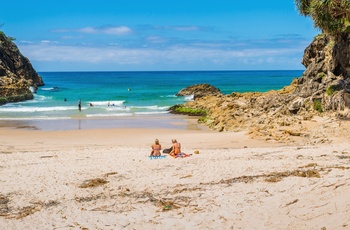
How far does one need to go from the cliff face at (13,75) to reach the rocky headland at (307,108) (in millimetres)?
32036

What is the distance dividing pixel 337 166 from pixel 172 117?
24682 millimetres

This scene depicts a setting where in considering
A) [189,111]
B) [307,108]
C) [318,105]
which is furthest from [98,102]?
[318,105]

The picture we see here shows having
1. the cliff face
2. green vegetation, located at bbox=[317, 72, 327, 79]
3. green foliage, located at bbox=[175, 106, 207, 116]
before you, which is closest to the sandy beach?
green vegetation, located at bbox=[317, 72, 327, 79]

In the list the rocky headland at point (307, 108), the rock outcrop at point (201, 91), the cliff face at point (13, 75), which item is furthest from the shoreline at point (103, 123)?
the rock outcrop at point (201, 91)

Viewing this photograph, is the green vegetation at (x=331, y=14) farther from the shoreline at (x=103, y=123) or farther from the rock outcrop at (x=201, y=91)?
the rock outcrop at (x=201, y=91)

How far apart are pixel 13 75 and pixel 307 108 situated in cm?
5128

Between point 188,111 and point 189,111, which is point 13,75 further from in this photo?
point 189,111

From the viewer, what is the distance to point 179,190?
10.8m

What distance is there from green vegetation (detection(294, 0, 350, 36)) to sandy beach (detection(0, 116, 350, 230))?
7.92 metres

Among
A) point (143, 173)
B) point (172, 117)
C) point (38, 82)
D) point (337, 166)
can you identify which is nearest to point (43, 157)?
point (143, 173)

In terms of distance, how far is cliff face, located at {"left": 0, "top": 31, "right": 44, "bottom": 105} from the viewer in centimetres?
5453

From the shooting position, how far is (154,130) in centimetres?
2759

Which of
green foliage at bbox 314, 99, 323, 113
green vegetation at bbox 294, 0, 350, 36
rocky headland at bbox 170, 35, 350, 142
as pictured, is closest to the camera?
green vegetation at bbox 294, 0, 350, 36

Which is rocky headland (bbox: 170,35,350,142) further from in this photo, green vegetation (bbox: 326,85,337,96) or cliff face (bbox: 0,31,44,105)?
cliff face (bbox: 0,31,44,105)
